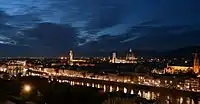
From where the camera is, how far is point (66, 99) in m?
12.1

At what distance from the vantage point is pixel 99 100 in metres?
13.2

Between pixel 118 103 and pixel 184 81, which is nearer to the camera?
pixel 118 103

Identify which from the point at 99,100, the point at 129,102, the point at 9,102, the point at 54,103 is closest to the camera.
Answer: the point at 9,102

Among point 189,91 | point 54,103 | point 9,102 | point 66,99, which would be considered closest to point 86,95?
point 66,99

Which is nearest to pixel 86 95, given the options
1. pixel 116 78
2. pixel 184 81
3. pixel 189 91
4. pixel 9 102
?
pixel 9 102

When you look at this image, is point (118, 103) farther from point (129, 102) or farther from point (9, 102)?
point (9, 102)

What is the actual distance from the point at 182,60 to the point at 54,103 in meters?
67.0

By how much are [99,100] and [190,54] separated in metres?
65.0

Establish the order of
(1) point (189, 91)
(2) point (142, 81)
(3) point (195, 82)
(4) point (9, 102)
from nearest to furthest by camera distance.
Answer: (4) point (9, 102), (1) point (189, 91), (3) point (195, 82), (2) point (142, 81)

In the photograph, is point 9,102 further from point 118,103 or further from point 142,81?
point 142,81

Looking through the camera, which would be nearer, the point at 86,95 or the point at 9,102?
the point at 9,102

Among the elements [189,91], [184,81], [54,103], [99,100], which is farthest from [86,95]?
[184,81]

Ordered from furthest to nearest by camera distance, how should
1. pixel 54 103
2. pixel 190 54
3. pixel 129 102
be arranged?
pixel 190 54
pixel 129 102
pixel 54 103

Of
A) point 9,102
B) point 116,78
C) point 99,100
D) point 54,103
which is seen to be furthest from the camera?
point 116,78
